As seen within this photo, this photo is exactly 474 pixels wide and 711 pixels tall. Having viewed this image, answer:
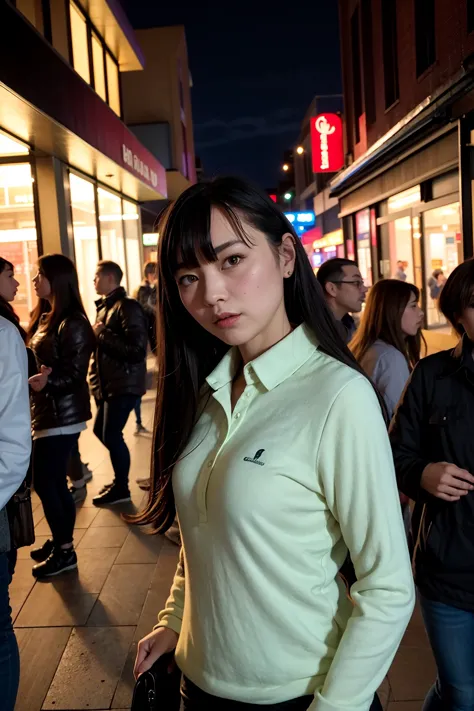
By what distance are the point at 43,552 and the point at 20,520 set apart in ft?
7.80

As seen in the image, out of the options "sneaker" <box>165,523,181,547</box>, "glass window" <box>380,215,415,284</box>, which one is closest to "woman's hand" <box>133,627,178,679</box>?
"sneaker" <box>165,523,181,547</box>

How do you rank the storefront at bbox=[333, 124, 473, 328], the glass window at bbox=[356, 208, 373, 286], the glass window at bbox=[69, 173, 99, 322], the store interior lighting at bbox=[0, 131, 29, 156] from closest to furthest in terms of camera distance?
the store interior lighting at bbox=[0, 131, 29, 156], the storefront at bbox=[333, 124, 473, 328], the glass window at bbox=[69, 173, 99, 322], the glass window at bbox=[356, 208, 373, 286]

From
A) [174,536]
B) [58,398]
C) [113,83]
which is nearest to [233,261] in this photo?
[58,398]

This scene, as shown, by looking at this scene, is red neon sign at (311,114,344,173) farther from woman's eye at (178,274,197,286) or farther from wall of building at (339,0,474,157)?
woman's eye at (178,274,197,286)

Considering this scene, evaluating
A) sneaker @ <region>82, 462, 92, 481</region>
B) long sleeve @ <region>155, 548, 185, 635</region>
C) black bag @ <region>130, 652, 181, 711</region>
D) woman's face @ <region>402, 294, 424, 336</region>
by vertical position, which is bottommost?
sneaker @ <region>82, 462, 92, 481</region>

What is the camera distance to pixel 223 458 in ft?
4.55

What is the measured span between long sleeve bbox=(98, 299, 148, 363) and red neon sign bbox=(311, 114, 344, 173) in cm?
1378

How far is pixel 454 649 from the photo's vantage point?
2113mm

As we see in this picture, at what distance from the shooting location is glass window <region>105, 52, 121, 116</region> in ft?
43.1

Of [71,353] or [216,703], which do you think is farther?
[71,353]

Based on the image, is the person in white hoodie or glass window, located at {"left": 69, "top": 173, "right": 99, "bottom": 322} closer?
the person in white hoodie

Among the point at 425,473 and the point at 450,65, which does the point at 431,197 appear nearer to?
the point at 450,65

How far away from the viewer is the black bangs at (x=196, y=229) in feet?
4.52

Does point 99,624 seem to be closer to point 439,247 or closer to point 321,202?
point 439,247
